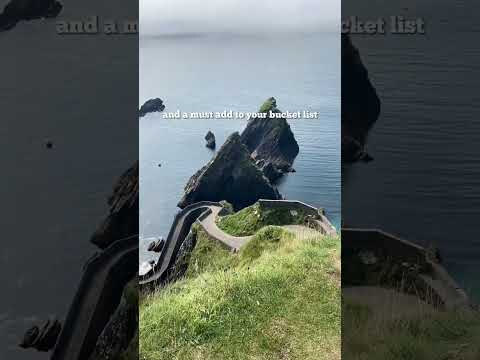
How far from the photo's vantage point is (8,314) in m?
3.81

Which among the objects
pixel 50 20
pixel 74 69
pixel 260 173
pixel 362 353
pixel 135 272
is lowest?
pixel 362 353

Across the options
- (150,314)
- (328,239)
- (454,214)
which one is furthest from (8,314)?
(454,214)

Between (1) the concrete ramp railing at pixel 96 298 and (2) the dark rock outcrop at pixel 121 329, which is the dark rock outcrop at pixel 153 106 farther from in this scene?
(2) the dark rock outcrop at pixel 121 329

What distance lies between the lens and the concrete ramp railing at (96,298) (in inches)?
150

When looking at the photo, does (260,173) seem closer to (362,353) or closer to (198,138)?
(198,138)

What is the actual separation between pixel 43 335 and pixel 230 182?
159 centimetres

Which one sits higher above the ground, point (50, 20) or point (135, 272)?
point (50, 20)

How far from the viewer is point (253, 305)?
148 inches

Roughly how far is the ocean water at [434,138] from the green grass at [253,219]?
37 centimetres

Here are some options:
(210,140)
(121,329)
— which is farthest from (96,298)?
(210,140)

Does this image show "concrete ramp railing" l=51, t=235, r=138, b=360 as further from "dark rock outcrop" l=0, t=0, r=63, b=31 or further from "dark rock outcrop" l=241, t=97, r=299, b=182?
"dark rock outcrop" l=0, t=0, r=63, b=31

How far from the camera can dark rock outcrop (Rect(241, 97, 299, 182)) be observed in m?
3.73

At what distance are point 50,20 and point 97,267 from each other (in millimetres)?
1659

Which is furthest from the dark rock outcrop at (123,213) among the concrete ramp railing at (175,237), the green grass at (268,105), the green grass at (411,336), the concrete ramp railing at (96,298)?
the green grass at (411,336)
